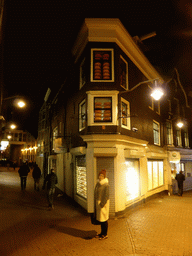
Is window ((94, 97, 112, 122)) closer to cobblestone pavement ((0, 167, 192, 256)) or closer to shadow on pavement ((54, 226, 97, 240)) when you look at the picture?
cobblestone pavement ((0, 167, 192, 256))

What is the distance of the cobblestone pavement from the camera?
18.5 feet

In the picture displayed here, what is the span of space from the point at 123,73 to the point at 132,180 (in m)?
5.92

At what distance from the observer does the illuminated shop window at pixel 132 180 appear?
11000 mm

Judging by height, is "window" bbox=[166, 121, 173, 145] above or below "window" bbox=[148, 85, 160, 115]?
below

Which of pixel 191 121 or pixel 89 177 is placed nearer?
pixel 89 177

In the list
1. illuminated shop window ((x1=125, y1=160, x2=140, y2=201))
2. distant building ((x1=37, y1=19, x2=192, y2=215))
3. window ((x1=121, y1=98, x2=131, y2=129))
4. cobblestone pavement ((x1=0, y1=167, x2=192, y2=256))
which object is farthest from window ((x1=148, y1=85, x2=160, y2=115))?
cobblestone pavement ((x1=0, y1=167, x2=192, y2=256))

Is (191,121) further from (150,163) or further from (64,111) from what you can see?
(64,111)

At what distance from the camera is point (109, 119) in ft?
33.4

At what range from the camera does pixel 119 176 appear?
9664 mm

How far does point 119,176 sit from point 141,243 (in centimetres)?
370

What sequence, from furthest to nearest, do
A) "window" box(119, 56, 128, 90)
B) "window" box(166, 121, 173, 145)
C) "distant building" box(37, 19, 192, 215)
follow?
"window" box(166, 121, 173, 145) → "window" box(119, 56, 128, 90) → "distant building" box(37, 19, 192, 215)

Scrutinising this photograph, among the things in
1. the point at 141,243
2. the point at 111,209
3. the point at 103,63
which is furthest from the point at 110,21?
the point at 141,243

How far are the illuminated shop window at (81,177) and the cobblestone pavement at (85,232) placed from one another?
2.99ft

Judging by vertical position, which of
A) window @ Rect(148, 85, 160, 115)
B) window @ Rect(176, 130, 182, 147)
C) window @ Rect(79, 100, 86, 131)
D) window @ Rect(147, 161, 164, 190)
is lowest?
window @ Rect(147, 161, 164, 190)
